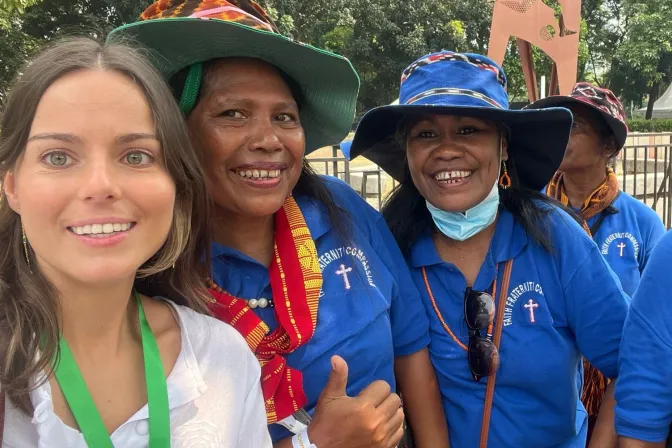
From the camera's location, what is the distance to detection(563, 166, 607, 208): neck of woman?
3395 millimetres

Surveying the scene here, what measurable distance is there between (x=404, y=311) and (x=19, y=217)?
4.05 ft

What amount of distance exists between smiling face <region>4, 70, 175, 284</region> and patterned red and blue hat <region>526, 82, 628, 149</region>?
269cm

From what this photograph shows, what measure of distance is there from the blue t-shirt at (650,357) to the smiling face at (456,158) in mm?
681

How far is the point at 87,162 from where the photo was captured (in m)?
1.17

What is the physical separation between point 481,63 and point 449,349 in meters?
1.07

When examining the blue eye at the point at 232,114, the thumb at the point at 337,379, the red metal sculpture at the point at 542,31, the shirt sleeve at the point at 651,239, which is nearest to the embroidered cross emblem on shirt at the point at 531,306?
the thumb at the point at 337,379

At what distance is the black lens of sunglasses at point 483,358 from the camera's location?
1926 mm

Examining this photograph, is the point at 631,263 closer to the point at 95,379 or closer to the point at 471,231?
the point at 471,231

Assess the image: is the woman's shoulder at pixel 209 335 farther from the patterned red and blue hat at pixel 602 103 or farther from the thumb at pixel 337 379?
the patterned red and blue hat at pixel 602 103

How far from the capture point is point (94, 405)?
47.8 inches

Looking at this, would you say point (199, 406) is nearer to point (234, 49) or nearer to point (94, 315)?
point (94, 315)

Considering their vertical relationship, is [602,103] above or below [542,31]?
below

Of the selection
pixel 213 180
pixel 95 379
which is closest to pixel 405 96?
pixel 213 180

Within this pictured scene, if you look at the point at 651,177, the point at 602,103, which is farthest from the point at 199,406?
the point at 651,177
